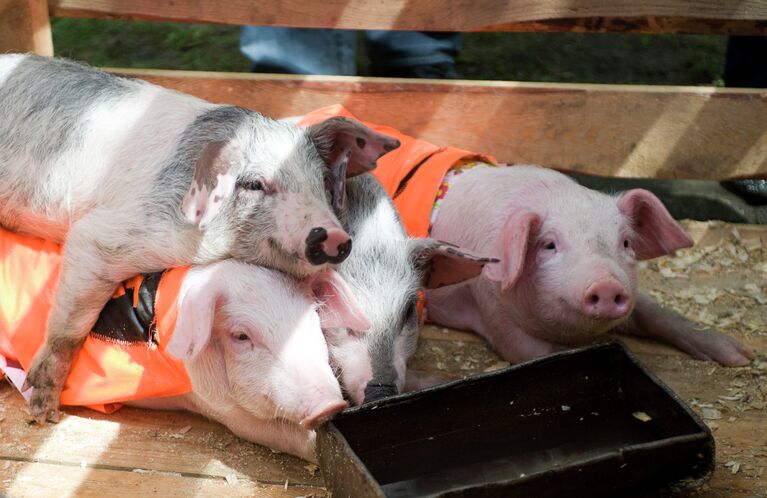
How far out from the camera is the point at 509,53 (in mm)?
7074

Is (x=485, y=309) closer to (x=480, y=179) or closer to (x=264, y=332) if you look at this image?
(x=480, y=179)

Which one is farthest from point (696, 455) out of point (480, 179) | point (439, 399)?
point (480, 179)

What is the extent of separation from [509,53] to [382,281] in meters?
4.24

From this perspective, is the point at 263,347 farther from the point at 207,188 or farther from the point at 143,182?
the point at 143,182

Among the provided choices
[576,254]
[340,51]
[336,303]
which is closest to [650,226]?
[576,254]

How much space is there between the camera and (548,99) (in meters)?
4.33

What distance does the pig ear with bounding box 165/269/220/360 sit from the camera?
2787mm

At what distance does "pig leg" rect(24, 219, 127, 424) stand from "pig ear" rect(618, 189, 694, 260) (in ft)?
5.69

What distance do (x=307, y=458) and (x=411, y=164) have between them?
1.40 metres

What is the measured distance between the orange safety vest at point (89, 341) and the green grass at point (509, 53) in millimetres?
3471

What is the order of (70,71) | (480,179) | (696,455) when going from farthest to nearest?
1. (480,179)
2. (70,71)
3. (696,455)

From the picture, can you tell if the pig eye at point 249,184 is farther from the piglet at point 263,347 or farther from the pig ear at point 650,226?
A: the pig ear at point 650,226

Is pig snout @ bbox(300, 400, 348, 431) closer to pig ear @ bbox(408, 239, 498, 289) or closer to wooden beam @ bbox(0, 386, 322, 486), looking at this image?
wooden beam @ bbox(0, 386, 322, 486)

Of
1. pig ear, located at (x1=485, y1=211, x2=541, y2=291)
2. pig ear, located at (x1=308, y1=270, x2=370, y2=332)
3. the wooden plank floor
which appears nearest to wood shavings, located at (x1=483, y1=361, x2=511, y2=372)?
the wooden plank floor
